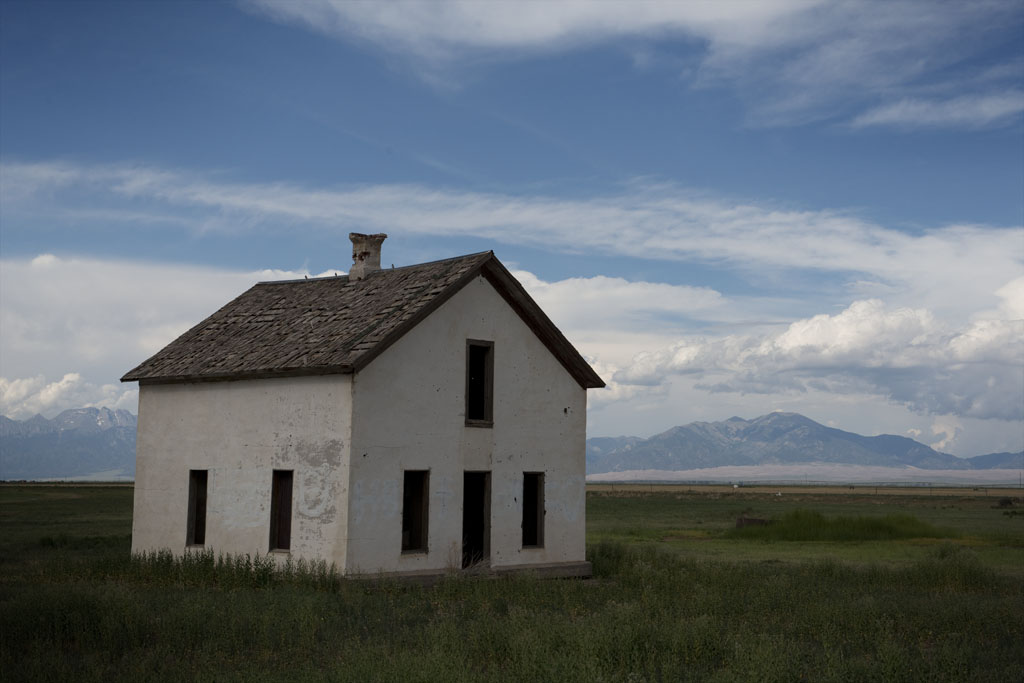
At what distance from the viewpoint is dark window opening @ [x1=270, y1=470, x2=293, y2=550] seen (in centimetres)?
2098

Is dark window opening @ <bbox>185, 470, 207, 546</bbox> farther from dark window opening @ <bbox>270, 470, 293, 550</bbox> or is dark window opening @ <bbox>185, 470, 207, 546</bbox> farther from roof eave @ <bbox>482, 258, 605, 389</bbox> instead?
roof eave @ <bbox>482, 258, 605, 389</bbox>

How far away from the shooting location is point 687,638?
13.5 m

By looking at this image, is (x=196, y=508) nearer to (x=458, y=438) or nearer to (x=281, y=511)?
(x=281, y=511)

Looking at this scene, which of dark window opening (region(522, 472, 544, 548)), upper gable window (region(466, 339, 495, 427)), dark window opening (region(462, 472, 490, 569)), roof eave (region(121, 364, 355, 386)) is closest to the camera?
roof eave (region(121, 364, 355, 386))

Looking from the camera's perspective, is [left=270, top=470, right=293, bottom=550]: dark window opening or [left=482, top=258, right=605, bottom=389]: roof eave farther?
[left=482, top=258, right=605, bottom=389]: roof eave

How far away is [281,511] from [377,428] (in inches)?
112

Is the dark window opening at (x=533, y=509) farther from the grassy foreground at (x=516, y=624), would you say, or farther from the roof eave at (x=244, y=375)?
the roof eave at (x=244, y=375)

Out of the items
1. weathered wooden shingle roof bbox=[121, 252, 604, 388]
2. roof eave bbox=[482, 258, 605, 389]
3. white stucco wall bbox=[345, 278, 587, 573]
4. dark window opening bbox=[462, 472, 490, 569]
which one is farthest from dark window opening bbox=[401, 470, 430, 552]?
roof eave bbox=[482, 258, 605, 389]

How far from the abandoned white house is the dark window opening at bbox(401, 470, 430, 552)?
35 mm

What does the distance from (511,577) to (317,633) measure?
7762 mm

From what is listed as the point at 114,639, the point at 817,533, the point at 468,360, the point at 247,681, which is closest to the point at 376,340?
the point at 468,360

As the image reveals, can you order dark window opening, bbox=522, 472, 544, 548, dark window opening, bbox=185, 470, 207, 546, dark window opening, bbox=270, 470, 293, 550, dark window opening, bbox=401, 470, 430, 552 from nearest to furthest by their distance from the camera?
1. dark window opening, bbox=270, 470, 293, 550
2. dark window opening, bbox=401, 470, 430, 552
3. dark window opening, bbox=185, 470, 207, 546
4. dark window opening, bbox=522, 472, 544, 548

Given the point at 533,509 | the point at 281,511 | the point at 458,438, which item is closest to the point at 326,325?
the point at 458,438

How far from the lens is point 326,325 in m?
22.8
